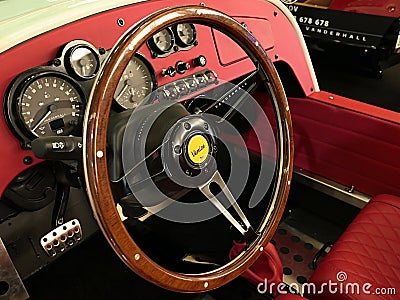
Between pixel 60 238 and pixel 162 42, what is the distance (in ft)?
1.85

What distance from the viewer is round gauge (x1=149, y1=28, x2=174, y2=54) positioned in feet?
3.58

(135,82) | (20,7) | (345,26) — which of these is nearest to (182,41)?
(135,82)

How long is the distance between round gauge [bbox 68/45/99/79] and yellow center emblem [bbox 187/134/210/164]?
0.34m

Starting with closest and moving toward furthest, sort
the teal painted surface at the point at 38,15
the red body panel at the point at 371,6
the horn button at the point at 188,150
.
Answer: the horn button at the point at 188,150 → the teal painted surface at the point at 38,15 → the red body panel at the point at 371,6

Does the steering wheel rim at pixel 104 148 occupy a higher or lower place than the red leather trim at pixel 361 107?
higher

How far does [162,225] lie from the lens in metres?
1.76

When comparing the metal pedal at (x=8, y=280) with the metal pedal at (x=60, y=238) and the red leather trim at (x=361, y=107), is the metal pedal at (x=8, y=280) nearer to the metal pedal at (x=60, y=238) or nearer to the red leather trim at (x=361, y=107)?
the metal pedal at (x=60, y=238)

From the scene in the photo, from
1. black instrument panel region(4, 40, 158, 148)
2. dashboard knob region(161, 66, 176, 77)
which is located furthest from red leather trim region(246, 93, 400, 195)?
black instrument panel region(4, 40, 158, 148)

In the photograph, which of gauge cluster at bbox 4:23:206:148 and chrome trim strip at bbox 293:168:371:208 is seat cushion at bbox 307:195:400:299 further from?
gauge cluster at bbox 4:23:206:148

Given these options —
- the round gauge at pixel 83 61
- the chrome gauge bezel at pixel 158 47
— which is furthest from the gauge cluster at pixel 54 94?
the chrome gauge bezel at pixel 158 47

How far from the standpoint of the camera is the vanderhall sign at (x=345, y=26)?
281 cm

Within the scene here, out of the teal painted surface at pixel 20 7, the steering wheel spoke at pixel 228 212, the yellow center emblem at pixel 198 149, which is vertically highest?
the teal painted surface at pixel 20 7

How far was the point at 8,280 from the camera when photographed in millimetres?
870

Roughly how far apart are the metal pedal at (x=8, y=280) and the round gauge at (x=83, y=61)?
1.31 ft
